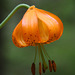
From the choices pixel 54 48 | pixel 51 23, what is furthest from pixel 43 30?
pixel 54 48

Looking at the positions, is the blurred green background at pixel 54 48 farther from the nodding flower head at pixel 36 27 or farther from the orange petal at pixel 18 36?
the nodding flower head at pixel 36 27

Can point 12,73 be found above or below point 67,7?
below

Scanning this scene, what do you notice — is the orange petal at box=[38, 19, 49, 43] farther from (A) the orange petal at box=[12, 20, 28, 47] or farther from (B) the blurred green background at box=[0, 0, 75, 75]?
(B) the blurred green background at box=[0, 0, 75, 75]

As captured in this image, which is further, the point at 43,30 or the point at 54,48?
the point at 54,48

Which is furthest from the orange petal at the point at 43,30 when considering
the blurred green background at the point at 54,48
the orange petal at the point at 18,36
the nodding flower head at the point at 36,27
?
the blurred green background at the point at 54,48

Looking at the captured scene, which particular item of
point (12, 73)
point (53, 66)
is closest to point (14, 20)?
point (12, 73)

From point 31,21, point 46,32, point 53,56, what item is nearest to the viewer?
point 31,21

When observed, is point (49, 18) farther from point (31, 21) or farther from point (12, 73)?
point (12, 73)

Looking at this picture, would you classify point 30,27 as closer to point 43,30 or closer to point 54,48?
point 43,30

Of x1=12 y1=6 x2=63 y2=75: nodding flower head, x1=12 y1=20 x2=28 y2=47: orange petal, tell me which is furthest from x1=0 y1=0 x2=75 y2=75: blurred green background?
x1=12 y1=6 x2=63 y2=75: nodding flower head
